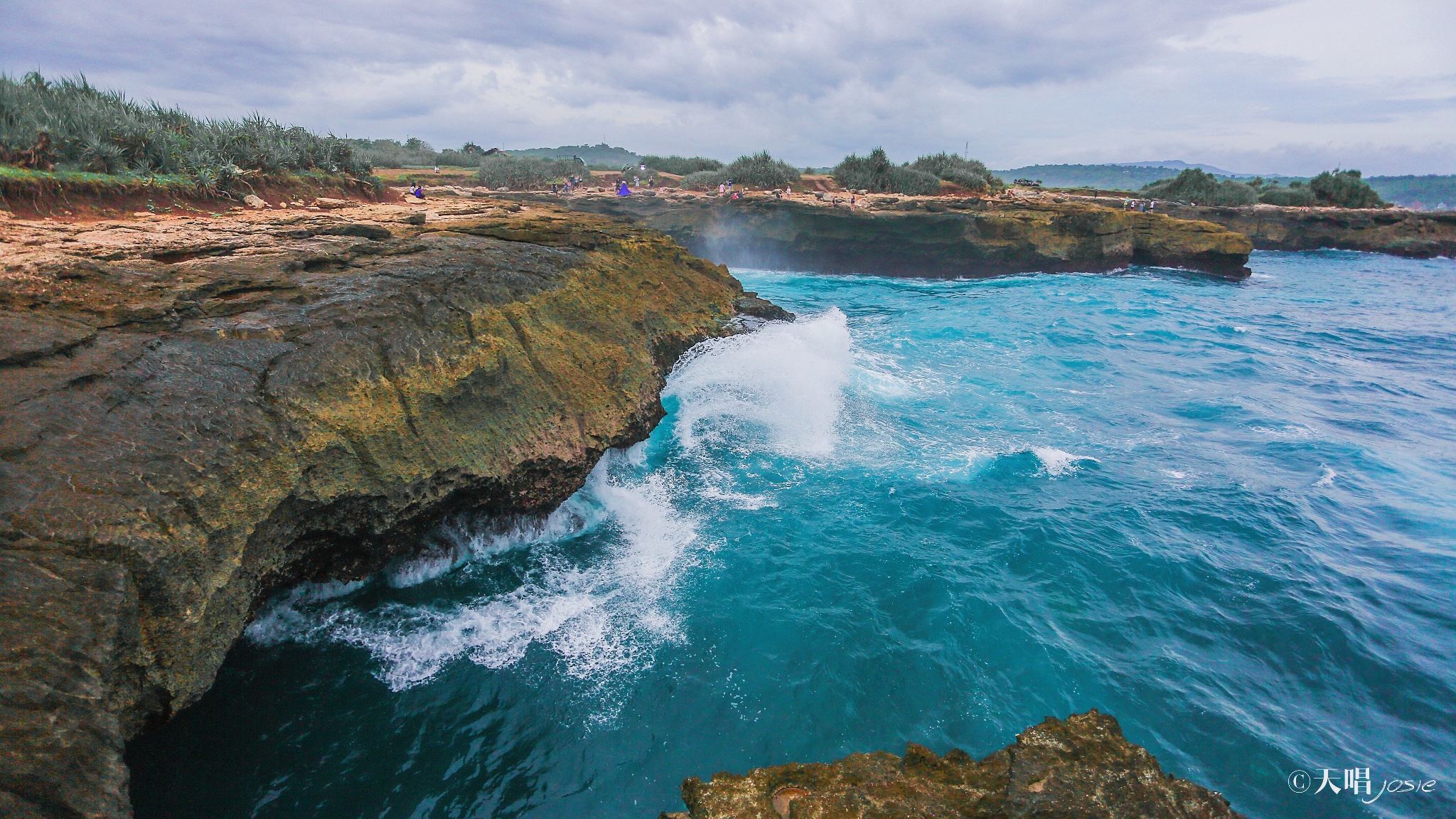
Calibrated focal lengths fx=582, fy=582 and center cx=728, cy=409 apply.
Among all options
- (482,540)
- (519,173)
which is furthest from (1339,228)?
(482,540)

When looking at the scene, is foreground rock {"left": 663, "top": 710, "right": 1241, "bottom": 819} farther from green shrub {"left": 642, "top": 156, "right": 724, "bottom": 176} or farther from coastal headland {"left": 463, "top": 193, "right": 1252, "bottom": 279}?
green shrub {"left": 642, "top": 156, "right": 724, "bottom": 176}

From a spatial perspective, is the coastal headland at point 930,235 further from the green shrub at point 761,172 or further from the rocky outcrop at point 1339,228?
the rocky outcrop at point 1339,228

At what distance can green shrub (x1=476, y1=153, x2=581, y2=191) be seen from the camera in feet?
97.3

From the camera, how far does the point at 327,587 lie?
6.10 meters

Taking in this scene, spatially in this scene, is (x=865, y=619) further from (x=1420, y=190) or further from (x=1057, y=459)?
(x=1420, y=190)

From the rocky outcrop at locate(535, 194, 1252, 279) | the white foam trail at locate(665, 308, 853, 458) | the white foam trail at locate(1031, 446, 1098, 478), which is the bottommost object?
the white foam trail at locate(1031, 446, 1098, 478)

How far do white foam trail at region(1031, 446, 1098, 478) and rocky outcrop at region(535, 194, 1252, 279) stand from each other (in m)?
20.0

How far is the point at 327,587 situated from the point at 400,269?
12.0ft

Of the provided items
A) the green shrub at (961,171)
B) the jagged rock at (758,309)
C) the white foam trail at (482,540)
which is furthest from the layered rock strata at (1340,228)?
the white foam trail at (482,540)

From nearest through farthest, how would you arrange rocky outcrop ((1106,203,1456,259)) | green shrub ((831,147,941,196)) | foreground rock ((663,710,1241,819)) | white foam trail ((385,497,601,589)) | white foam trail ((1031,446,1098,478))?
foreground rock ((663,710,1241,819)) < white foam trail ((385,497,601,589)) < white foam trail ((1031,446,1098,478)) < green shrub ((831,147,941,196)) < rocky outcrop ((1106,203,1456,259))

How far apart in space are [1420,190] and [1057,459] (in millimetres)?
178079

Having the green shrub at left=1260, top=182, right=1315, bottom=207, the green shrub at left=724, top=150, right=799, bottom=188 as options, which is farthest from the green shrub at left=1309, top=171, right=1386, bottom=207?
the green shrub at left=724, top=150, right=799, bottom=188

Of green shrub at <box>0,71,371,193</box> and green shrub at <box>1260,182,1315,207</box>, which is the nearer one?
green shrub at <box>0,71,371,193</box>

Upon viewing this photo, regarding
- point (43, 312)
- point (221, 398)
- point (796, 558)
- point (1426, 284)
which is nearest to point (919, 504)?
point (796, 558)
